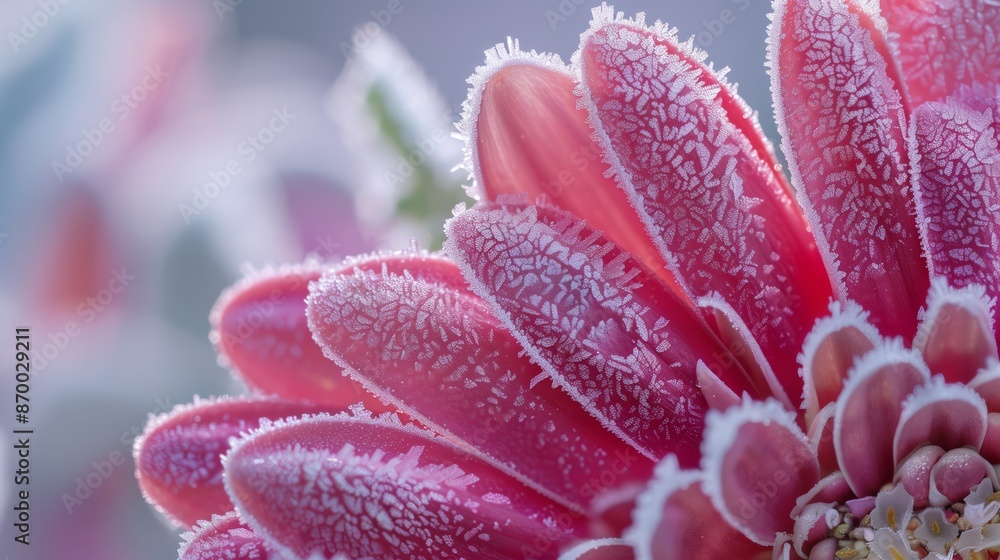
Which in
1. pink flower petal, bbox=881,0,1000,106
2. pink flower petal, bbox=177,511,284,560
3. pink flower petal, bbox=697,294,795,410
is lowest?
pink flower petal, bbox=177,511,284,560

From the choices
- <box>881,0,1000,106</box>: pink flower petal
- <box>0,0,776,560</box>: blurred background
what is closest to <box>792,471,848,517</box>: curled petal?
<box>881,0,1000,106</box>: pink flower petal

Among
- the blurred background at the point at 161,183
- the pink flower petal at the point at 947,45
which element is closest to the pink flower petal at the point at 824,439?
the pink flower petal at the point at 947,45

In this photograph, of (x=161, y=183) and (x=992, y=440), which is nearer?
(x=992, y=440)

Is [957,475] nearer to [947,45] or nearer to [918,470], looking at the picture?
[918,470]

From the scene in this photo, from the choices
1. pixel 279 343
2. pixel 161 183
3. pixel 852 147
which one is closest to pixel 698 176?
pixel 852 147

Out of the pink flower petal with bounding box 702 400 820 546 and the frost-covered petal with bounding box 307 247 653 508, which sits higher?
the frost-covered petal with bounding box 307 247 653 508

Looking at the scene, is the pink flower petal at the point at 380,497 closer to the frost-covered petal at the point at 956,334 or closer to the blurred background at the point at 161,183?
the frost-covered petal at the point at 956,334

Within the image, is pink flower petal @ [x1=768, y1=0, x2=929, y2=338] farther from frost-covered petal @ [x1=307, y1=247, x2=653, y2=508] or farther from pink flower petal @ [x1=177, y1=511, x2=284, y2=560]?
pink flower petal @ [x1=177, y1=511, x2=284, y2=560]
